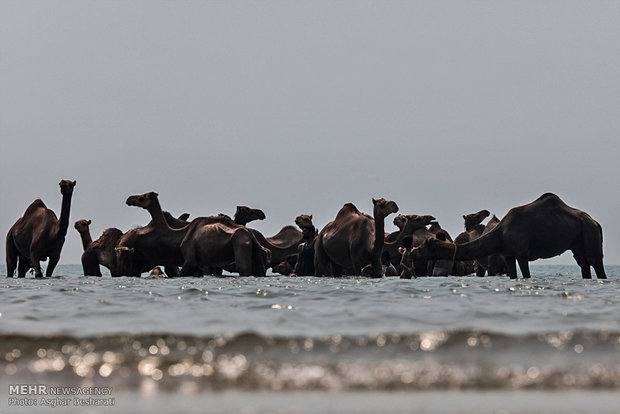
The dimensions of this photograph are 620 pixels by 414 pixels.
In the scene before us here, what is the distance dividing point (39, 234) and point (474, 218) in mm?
13404

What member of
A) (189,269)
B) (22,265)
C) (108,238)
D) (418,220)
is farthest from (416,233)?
(22,265)

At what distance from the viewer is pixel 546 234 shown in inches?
649

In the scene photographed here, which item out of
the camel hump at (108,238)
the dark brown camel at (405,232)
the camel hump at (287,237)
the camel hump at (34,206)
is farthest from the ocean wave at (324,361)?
the camel hump at (287,237)

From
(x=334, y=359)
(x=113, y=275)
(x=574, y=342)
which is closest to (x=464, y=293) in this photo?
(x=574, y=342)

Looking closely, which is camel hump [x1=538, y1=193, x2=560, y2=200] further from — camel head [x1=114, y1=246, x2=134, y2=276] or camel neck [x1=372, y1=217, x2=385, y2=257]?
camel head [x1=114, y1=246, x2=134, y2=276]

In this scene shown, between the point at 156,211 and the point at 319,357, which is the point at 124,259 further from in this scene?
the point at 319,357

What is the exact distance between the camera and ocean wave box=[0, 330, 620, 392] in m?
4.20

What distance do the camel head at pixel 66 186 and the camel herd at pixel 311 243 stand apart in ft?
0.08

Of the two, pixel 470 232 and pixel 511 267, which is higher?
pixel 470 232

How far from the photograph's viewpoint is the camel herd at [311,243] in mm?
16688

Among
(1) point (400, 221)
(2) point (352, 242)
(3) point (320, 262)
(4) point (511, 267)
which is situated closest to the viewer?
(4) point (511, 267)

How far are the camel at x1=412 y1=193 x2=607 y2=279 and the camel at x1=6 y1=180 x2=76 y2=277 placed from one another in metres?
10.3

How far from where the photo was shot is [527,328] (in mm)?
5895

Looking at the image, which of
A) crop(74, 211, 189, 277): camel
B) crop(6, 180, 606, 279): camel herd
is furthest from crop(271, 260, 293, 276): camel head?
crop(74, 211, 189, 277): camel
